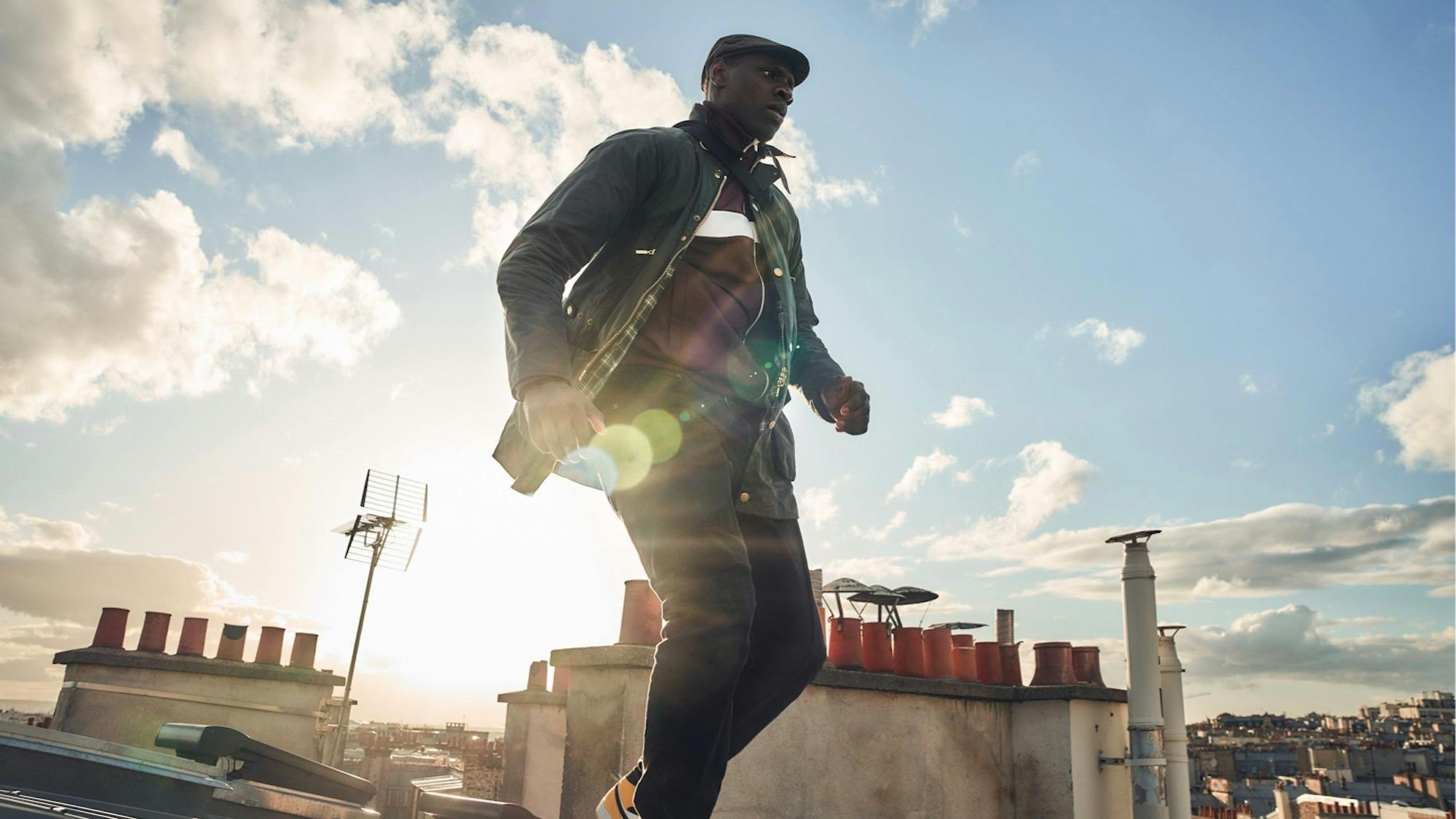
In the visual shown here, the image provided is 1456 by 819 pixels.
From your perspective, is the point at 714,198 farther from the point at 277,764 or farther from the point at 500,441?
the point at 277,764

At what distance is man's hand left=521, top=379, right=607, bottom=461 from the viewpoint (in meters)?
1.75

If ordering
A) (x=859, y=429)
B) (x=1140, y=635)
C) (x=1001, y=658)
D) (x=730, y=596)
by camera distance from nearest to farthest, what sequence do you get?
(x=730, y=596), (x=859, y=429), (x=1001, y=658), (x=1140, y=635)

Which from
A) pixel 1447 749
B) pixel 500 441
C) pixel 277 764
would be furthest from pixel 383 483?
pixel 1447 749

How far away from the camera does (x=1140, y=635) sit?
752 centimetres

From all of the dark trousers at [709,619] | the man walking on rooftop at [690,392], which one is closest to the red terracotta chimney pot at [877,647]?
the man walking on rooftop at [690,392]

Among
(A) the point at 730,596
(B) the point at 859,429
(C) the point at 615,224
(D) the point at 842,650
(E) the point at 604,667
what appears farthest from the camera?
(D) the point at 842,650

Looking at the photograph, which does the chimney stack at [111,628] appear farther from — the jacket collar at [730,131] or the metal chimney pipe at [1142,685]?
the metal chimney pipe at [1142,685]

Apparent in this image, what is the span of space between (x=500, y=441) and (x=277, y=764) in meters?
1.65

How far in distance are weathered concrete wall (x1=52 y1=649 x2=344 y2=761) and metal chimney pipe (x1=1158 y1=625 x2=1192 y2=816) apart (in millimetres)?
7111

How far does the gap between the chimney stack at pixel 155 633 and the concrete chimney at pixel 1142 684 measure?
312 inches

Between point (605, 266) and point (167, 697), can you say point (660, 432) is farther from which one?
point (167, 697)

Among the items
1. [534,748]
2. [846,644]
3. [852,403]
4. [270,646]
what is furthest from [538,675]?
[852,403]

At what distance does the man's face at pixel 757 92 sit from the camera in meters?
2.46

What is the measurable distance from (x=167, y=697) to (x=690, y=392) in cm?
712
